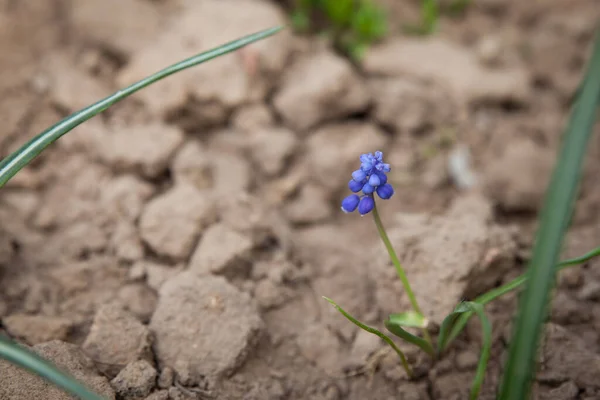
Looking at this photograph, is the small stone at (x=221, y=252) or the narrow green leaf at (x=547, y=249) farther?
the small stone at (x=221, y=252)

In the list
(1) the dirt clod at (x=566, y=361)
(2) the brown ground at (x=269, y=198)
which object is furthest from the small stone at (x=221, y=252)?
(1) the dirt clod at (x=566, y=361)

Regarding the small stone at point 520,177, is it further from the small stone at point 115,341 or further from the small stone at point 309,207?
the small stone at point 115,341

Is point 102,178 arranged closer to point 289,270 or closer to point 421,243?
point 289,270

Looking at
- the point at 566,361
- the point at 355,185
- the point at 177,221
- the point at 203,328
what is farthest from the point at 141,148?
the point at 566,361

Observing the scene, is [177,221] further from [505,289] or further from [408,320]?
[505,289]

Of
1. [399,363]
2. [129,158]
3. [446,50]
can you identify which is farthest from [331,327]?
[446,50]

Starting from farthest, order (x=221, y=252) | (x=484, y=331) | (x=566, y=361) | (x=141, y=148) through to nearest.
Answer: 1. (x=141, y=148)
2. (x=221, y=252)
3. (x=566, y=361)
4. (x=484, y=331)

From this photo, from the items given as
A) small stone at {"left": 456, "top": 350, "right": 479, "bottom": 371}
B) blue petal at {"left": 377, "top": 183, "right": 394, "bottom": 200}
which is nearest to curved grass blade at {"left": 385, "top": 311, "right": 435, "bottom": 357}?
small stone at {"left": 456, "top": 350, "right": 479, "bottom": 371}
